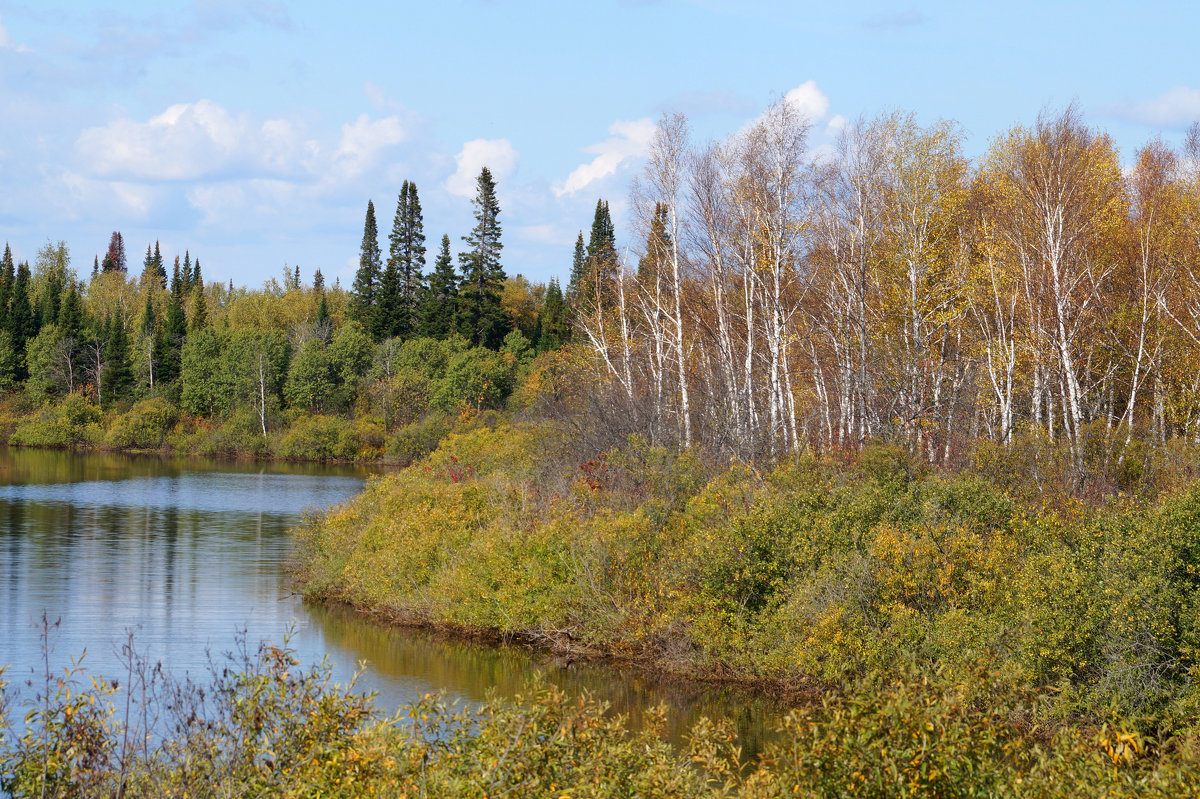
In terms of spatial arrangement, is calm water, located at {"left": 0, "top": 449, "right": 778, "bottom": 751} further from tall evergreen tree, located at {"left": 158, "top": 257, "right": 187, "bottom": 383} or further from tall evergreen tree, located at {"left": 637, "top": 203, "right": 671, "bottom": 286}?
tall evergreen tree, located at {"left": 158, "top": 257, "right": 187, "bottom": 383}

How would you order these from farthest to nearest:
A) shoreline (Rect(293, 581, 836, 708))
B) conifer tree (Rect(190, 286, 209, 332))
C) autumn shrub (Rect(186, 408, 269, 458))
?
conifer tree (Rect(190, 286, 209, 332)) < autumn shrub (Rect(186, 408, 269, 458)) < shoreline (Rect(293, 581, 836, 708))

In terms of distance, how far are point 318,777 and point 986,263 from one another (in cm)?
2620

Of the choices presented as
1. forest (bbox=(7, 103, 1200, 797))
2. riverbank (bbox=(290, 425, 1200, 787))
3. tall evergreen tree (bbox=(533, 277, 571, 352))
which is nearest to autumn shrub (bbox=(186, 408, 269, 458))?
tall evergreen tree (bbox=(533, 277, 571, 352))

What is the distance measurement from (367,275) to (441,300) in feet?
36.6

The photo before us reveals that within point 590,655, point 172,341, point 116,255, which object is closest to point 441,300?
point 172,341

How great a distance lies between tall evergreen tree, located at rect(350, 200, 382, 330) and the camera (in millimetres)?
90250

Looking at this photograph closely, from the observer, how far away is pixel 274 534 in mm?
36156

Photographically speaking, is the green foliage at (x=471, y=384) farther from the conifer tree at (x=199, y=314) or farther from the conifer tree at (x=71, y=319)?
the conifer tree at (x=71, y=319)

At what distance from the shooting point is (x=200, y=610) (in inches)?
904

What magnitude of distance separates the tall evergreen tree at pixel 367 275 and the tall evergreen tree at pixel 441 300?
6.19 meters

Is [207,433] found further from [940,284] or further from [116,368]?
[940,284]

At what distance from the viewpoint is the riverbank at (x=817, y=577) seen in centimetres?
1313

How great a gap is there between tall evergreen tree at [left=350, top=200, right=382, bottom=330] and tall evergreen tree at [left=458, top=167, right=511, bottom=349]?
984 centimetres

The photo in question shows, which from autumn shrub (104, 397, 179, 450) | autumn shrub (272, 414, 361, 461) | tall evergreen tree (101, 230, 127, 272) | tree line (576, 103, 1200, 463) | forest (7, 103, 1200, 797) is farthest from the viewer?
tall evergreen tree (101, 230, 127, 272)
